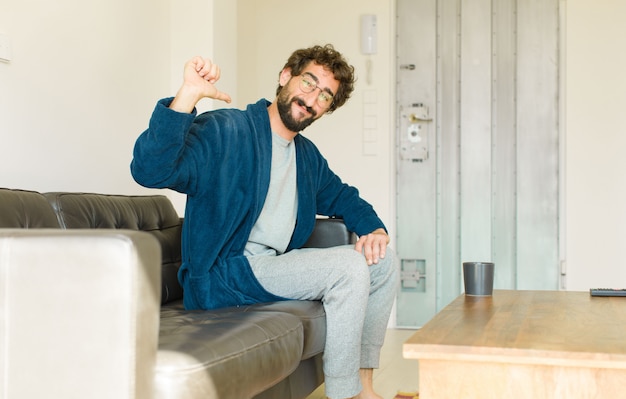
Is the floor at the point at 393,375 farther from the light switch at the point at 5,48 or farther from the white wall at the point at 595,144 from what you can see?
the light switch at the point at 5,48

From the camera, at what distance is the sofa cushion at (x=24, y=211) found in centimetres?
196

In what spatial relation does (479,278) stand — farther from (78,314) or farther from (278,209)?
(78,314)

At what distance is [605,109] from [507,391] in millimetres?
3530

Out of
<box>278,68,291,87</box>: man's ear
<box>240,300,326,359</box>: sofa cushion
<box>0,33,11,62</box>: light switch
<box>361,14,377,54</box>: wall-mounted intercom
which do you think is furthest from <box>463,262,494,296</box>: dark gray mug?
<box>361,14,377,54</box>: wall-mounted intercom

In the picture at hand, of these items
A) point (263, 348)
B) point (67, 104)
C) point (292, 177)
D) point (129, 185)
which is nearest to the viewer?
point (263, 348)

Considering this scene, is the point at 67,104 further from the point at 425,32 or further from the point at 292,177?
the point at 425,32

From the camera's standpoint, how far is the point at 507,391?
1.48 meters

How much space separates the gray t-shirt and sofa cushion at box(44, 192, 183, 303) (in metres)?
0.39

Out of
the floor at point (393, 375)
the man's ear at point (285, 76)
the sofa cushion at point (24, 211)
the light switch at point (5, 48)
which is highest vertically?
the light switch at point (5, 48)

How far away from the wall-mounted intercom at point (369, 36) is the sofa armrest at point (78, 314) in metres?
3.61

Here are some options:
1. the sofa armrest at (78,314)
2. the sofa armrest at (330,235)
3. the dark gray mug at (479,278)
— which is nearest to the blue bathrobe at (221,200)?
the sofa armrest at (330,235)

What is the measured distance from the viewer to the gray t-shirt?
2512 mm

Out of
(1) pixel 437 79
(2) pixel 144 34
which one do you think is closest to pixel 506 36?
(1) pixel 437 79

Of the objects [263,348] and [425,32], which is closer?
[263,348]
